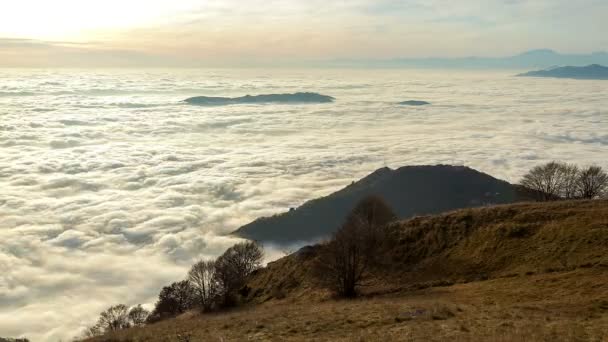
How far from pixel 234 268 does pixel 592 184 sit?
178 feet

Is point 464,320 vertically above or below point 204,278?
above

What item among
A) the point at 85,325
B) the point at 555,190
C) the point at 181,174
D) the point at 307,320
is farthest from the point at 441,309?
the point at 181,174

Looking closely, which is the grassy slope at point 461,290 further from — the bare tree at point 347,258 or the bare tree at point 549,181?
the bare tree at point 549,181

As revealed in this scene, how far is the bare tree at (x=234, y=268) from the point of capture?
140 feet

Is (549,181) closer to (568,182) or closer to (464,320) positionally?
(568,182)

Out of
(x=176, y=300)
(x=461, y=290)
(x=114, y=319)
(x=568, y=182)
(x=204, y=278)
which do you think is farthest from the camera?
(x=568, y=182)

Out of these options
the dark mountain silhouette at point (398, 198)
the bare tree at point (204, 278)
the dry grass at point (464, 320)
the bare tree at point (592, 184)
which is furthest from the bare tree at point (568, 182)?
the bare tree at point (204, 278)

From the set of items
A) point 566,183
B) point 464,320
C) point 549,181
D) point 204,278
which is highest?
point 464,320

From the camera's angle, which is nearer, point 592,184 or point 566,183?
point 592,184

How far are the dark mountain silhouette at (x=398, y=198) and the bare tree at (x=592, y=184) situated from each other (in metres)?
45.4

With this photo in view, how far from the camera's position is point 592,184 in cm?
6531

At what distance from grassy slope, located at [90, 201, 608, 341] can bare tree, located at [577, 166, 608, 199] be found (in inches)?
1269

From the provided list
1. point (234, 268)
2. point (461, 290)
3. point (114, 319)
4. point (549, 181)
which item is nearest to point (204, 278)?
point (234, 268)

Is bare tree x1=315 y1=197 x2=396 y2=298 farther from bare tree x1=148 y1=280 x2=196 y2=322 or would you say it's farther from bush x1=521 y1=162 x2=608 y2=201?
bush x1=521 y1=162 x2=608 y2=201
